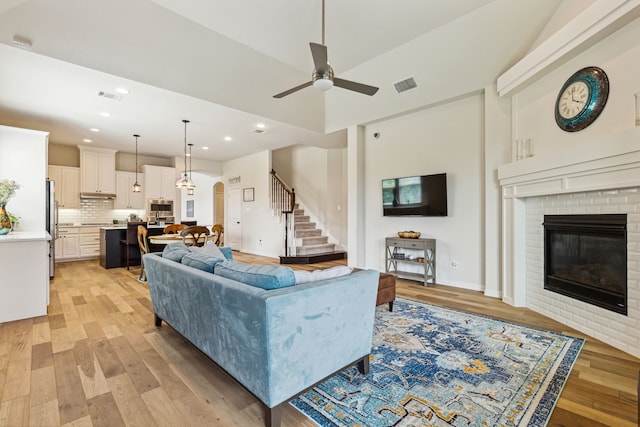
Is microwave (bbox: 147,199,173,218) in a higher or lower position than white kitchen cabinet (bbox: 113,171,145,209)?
lower

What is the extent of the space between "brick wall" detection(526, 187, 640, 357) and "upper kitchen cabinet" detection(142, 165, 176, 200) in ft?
28.5

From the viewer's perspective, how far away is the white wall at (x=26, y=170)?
4027mm

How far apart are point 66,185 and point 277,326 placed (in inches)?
336

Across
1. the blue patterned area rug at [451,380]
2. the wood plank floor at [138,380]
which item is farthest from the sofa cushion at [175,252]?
the blue patterned area rug at [451,380]

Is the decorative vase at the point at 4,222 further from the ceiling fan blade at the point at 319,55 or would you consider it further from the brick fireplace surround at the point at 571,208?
the brick fireplace surround at the point at 571,208

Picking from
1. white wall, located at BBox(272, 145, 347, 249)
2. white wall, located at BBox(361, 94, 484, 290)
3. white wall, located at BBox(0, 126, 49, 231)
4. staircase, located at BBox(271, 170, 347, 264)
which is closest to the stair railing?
staircase, located at BBox(271, 170, 347, 264)

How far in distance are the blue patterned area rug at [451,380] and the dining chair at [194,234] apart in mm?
3485

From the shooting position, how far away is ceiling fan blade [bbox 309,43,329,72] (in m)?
2.65

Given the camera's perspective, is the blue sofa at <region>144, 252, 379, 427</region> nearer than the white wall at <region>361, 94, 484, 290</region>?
Yes

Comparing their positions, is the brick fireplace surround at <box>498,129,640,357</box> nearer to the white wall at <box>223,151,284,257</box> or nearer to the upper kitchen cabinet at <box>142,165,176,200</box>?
Answer: the white wall at <box>223,151,284,257</box>

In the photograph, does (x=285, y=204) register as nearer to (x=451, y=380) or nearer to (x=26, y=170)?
(x=26, y=170)

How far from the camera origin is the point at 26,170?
414 cm

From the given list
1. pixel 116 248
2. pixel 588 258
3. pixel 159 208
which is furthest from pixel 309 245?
pixel 588 258

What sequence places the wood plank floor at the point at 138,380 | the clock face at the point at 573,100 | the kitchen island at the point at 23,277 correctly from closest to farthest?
the wood plank floor at the point at 138,380, the clock face at the point at 573,100, the kitchen island at the point at 23,277
